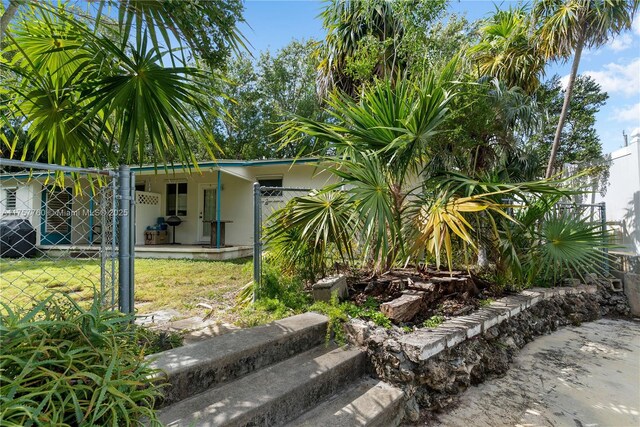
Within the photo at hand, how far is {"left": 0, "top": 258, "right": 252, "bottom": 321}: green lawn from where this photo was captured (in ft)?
13.4

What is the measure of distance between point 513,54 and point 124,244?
310 inches

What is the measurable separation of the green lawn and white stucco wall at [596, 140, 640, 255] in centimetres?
742

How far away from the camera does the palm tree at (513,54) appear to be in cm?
673

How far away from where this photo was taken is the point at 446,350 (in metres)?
2.96

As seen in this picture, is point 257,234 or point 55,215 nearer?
point 257,234

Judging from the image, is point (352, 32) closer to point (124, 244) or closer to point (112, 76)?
point (112, 76)

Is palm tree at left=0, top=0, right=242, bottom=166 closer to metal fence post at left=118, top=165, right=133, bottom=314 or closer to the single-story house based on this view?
metal fence post at left=118, top=165, right=133, bottom=314

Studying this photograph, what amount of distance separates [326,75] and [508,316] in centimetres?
595

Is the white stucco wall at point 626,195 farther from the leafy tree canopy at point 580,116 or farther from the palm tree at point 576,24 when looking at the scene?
the leafy tree canopy at point 580,116

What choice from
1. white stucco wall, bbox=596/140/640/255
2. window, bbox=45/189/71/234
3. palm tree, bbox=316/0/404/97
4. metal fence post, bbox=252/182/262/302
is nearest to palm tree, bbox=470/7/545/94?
palm tree, bbox=316/0/404/97

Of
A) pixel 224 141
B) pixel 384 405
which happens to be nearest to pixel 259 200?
pixel 384 405

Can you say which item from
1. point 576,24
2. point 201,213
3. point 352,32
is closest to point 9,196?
point 201,213

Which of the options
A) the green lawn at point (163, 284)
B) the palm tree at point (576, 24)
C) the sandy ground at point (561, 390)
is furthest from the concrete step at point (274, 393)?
the palm tree at point (576, 24)

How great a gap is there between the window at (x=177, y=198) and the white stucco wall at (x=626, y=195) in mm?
12000
